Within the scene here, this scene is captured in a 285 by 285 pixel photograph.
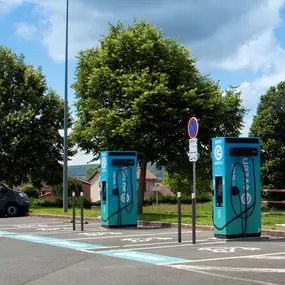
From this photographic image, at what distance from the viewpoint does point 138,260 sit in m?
9.34

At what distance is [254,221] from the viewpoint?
12703mm

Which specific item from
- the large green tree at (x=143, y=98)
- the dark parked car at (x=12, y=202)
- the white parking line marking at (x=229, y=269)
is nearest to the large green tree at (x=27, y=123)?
the dark parked car at (x=12, y=202)

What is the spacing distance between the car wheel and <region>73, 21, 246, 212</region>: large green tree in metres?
4.38

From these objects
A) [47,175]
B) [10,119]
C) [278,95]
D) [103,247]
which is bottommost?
[103,247]

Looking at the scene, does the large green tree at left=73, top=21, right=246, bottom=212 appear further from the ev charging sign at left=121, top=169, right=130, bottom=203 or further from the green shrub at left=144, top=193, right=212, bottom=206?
the green shrub at left=144, top=193, right=212, bottom=206

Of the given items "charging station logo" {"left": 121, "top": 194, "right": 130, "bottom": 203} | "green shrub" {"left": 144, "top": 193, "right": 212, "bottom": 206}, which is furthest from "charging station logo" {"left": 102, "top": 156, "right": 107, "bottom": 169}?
"green shrub" {"left": 144, "top": 193, "right": 212, "bottom": 206}

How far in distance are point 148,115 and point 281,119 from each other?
18870 millimetres

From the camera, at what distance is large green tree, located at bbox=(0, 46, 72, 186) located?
1252 inches

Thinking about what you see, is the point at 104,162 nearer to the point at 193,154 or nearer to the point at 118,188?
the point at 118,188

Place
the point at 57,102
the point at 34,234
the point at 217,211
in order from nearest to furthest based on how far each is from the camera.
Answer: the point at 217,211, the point at 34,234, the point at 57,102

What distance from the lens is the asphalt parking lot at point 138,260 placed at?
24.7 feet

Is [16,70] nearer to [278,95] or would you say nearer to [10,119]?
[10,119]

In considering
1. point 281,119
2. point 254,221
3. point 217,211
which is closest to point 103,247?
point 217,211

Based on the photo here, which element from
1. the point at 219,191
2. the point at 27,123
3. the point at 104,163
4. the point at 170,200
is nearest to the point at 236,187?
the point at 219,191
